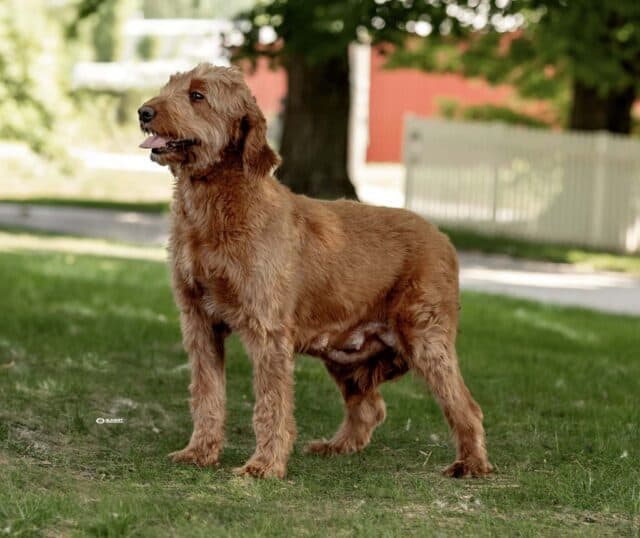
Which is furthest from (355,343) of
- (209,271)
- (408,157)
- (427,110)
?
(427,110)

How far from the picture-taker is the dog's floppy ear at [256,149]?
230 inches

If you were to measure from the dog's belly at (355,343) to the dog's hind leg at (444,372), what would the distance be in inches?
5.8

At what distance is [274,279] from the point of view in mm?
5855

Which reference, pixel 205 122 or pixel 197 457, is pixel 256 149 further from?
pixel 197 457

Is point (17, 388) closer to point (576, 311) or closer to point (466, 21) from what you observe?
Result: point (576, 311)

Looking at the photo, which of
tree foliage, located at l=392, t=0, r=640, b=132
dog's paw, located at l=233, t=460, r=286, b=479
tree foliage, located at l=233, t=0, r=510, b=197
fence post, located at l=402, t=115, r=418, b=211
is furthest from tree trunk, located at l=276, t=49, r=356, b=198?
dog's paw, located at l=233, t=460, r=286, b=479

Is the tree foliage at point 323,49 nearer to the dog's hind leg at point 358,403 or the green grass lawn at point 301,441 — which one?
the green grass lawn at point 301,441

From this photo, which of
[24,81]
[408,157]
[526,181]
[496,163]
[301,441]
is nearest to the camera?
[301,441]

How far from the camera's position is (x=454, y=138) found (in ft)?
70.2

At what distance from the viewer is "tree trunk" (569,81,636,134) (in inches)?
851

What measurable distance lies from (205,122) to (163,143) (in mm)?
217

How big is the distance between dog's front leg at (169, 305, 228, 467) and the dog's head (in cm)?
75

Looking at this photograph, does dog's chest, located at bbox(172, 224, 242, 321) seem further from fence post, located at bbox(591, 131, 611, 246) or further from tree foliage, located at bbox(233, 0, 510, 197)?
fence post, located at bbox(591, 131, 611, 246)

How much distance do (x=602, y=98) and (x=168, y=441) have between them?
53.7 ft
